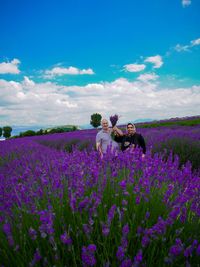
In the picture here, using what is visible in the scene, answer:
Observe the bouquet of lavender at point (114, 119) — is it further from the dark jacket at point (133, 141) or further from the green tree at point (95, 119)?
the green tree at point (95, 119)

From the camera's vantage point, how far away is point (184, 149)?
6.57 meters

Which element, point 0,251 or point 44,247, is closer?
point 44,247

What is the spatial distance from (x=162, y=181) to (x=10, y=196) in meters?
1.26

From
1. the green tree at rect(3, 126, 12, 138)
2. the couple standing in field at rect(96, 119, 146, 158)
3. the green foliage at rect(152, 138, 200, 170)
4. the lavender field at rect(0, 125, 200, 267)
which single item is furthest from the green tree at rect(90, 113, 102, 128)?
the lavender field at rect(0, 125, 200, 267)

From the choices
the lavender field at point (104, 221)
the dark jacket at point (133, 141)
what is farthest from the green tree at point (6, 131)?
the lavender field at point (104, 221)

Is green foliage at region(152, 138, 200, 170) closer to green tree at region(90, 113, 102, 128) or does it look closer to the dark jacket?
the dark jacket

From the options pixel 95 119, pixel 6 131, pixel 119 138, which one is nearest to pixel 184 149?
pixel 119 138

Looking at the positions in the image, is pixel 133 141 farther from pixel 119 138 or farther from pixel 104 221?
pixel 104 221

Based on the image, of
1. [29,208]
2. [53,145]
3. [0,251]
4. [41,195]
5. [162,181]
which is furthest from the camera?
[53,145]

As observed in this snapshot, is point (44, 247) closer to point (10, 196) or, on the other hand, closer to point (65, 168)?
point (10, 196)

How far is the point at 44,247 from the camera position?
180 centimetres

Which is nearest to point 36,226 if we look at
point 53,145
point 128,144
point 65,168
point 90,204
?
point 90,204

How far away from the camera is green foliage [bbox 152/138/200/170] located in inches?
251

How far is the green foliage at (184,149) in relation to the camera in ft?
20.9
